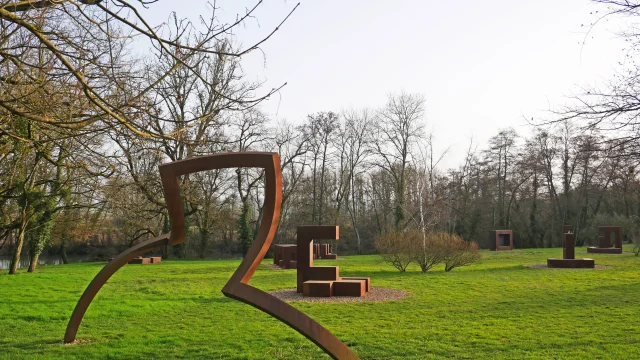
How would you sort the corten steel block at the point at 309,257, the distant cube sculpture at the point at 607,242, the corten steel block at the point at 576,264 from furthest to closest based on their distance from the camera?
the distant cube sculpture at the point at 607,242 → the corten steel block at the point at 576,264 → the corten steel block at the point at 309,257

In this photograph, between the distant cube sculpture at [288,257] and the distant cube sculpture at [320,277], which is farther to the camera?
the distant cube sculpture at [288,257]

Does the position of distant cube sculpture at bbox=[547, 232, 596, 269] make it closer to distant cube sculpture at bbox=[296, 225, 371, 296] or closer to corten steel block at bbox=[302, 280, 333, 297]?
distant cube sculpture at bbox=[296, 225, 371, 296]

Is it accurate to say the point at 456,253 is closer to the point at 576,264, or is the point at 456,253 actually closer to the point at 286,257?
the point at 576,264

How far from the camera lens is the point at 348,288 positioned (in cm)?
1347

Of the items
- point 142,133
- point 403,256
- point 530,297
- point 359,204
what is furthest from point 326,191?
point 142,133

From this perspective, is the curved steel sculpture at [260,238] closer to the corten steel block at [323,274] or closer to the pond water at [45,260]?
the corten steel block at [323,274]

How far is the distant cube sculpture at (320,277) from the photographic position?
44.2 feet

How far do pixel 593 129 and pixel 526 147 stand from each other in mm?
40469

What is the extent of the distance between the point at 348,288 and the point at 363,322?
3541mm

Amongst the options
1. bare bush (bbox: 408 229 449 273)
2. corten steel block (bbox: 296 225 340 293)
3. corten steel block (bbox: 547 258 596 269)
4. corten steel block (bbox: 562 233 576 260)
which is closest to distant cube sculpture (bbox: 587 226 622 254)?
corten steel block (bbox: 562 233 576 260)

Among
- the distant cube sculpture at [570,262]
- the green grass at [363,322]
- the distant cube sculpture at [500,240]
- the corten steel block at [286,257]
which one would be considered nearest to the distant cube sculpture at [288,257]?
the corten steel block at [286,257]

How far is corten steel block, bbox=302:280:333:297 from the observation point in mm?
13469

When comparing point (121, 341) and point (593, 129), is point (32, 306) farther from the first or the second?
point (593, 129)

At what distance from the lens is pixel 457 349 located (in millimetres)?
7711
